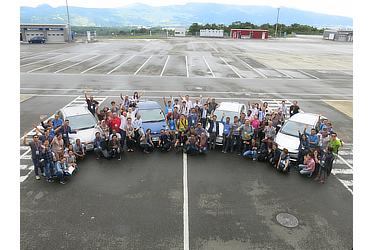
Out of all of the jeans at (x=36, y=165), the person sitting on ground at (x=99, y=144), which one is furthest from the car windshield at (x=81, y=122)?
the jeans at (x=36, y=165)

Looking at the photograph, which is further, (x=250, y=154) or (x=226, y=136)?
(x=226, y=136)

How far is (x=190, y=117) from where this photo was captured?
13.6 meters

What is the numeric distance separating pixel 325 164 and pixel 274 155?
6.26 ft

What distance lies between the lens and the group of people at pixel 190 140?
10.7 metres

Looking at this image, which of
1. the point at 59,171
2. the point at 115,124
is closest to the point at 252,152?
the point at 115,124

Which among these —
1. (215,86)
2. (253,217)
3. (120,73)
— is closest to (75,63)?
(120,73)

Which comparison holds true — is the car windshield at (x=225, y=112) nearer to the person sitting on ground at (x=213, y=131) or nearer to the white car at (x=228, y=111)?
the white car at (x=228, y=111)

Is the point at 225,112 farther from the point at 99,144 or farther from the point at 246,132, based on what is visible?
the point at 99,144

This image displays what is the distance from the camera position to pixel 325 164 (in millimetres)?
10586

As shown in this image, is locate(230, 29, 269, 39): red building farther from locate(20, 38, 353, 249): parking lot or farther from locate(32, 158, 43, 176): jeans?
locate(32, 158, 43, 176): jeans

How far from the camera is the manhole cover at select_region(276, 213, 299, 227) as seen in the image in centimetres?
847

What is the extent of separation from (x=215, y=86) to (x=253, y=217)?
1803 cm

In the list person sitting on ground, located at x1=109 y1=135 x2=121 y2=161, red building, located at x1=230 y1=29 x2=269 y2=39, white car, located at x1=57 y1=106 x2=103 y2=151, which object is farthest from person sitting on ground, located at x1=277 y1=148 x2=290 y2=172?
red building, located at x1=230 y1=29 x2=269 y2=39

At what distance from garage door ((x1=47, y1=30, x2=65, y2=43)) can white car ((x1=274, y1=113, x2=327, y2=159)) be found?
217 feet
